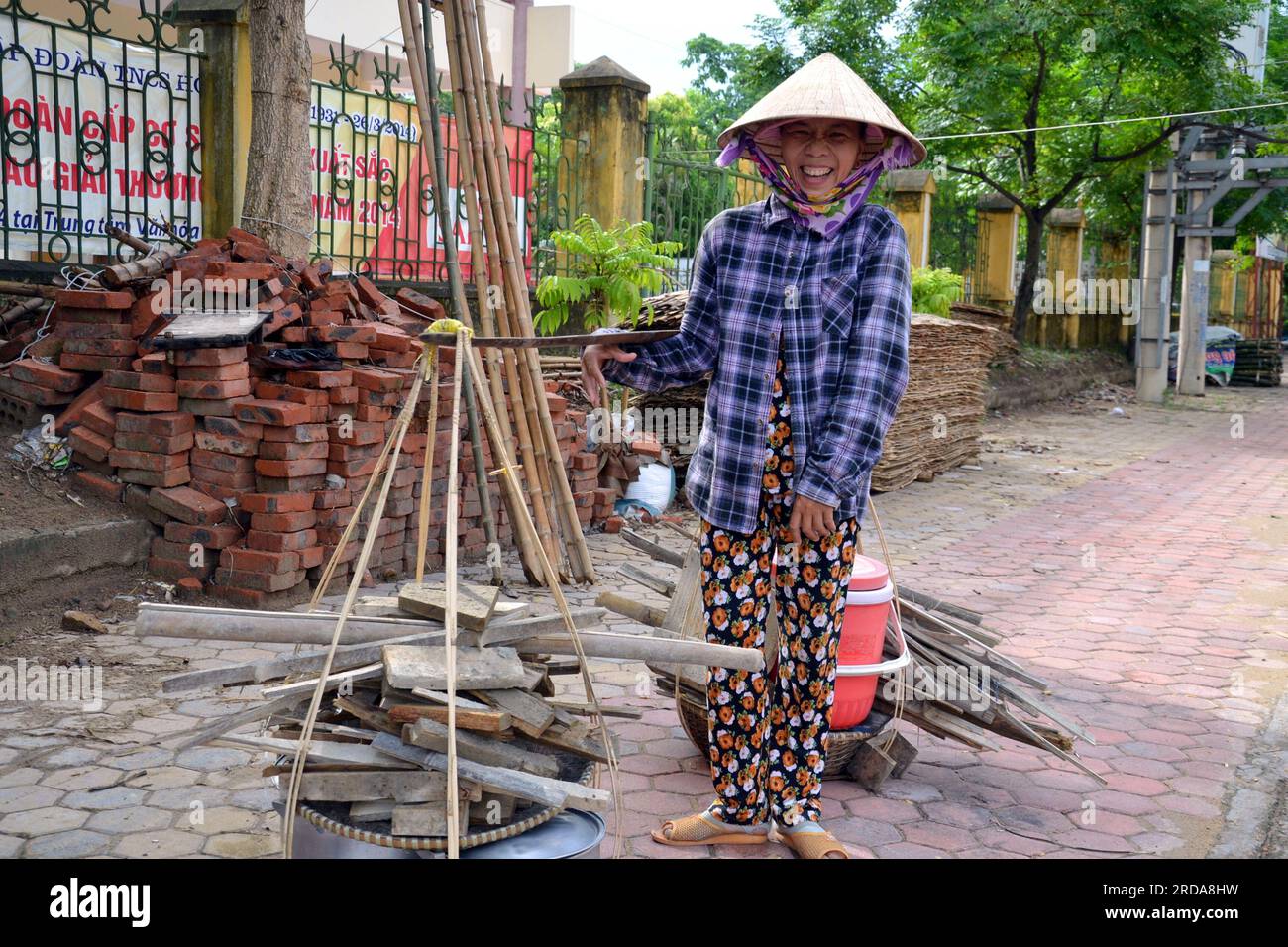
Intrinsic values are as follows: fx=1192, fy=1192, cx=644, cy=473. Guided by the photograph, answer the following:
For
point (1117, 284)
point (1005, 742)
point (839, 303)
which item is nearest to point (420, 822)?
point (839, 303)

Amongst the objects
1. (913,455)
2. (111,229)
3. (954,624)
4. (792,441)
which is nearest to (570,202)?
(913,455)

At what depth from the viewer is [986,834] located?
3586mm

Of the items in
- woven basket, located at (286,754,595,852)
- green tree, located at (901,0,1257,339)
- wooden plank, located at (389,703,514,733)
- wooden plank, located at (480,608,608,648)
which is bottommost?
woven basket, located at (286,754,595,852)

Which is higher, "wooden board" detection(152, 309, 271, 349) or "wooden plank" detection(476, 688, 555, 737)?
"wooden board" detection(152, 309, 271, 349)

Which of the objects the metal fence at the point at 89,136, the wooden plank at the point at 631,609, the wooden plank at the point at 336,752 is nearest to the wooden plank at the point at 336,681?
the wooden plank at the point at 336,752

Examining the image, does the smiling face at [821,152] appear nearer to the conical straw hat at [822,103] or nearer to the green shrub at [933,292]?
the conical straw hat at [822,103]

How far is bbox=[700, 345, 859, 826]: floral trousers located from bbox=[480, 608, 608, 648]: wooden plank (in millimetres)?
606

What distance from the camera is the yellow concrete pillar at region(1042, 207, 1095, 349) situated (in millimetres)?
21422

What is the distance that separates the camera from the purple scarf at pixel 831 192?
3137 mm

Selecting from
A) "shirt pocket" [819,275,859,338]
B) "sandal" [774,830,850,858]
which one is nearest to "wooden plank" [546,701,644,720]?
"sandal" [774,830,850,858]

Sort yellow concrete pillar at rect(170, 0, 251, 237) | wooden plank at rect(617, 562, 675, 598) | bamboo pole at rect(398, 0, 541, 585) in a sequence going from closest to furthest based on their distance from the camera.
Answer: wooden plank at rect(617, 562, 675, 598) → bamboo pole at rect(398, 0, 541, 585) → yellow concrete pillar at rect(170, 0, 251, 237)

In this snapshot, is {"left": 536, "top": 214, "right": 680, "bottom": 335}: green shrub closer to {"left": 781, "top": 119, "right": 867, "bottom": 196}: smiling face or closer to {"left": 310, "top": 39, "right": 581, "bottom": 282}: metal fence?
{"left": 310, "top": 39, "right": 581, "bottom": 282}: metal fence

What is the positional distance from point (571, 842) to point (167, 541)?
3728 mm

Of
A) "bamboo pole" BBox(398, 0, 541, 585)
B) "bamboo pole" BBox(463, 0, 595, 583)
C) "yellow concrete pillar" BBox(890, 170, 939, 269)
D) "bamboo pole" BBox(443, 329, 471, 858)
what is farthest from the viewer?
"yellow concrete pillar" BBox(890, 170, 939, 269)
